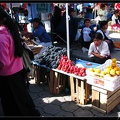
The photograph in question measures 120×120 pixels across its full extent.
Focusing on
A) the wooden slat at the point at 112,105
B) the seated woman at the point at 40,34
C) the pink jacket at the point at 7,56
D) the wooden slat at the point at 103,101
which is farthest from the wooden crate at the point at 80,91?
the seated woman at the point at 40,34

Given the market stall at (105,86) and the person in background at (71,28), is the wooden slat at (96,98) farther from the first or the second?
the person in background at (71,28)

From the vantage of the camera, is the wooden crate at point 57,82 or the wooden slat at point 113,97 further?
the wooden crate at point 57,82

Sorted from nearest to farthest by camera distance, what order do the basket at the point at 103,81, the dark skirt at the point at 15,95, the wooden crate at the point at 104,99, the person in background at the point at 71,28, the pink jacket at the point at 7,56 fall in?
the pink jacket at the point at 7,56 < the dark skirt at the point at 15,95 < the basket at the point at 103,81 < the wooden crate at the point at 104,99 < the person in background at the point at 71,28

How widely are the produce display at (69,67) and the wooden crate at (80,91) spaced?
0.41ft

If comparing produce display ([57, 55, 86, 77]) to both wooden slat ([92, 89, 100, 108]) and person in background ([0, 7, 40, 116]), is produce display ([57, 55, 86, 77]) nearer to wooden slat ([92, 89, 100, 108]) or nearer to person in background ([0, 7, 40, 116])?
wooden slat ([92, 89, 100, 108])

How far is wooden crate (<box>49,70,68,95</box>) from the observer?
3.95 metres

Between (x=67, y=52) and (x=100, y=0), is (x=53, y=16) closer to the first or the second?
(x=67, y=52)

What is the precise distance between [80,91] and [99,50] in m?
1.04

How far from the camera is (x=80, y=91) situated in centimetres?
359

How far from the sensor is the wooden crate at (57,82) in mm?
3955

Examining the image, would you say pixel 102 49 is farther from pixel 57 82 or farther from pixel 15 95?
pixel 15 95

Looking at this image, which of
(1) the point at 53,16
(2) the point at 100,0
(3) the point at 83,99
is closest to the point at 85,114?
(3) the point at 83,99

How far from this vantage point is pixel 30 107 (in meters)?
2.95

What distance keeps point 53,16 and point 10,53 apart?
5527mm
